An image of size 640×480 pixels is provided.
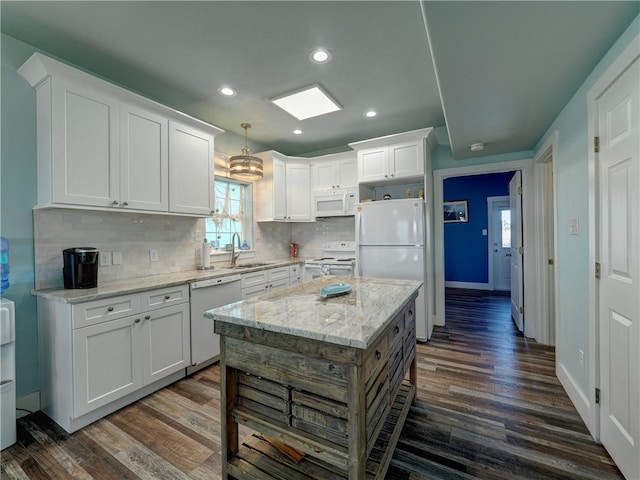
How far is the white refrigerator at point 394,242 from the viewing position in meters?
3.35

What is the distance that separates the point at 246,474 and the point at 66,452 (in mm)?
1213

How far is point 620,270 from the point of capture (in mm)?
1513

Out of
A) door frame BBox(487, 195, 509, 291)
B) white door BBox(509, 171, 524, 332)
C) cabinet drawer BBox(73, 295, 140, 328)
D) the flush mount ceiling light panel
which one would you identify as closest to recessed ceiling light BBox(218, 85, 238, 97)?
the flush mount ceiling light panel

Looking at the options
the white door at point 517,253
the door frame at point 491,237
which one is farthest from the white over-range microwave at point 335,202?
the door frame at point 491,237

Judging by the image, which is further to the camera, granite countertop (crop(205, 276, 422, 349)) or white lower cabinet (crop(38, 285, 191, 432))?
white lower cabinet (crop(38, 285, 191, 432))

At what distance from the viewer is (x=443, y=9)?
48.9 inches

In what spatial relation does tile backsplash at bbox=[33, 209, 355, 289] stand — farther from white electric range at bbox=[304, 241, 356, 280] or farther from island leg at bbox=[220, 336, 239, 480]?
island leg at bbox=[220, 336, 239, 480]

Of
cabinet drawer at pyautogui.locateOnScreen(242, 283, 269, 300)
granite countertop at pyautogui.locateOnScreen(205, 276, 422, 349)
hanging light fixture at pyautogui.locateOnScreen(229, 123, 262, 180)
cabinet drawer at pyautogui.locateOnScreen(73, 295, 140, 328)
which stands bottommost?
cabinet drawer at pyautogui.locateOnScreen(242, 283, 269, 300)

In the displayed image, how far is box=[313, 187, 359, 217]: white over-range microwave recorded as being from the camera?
4137 millimetres

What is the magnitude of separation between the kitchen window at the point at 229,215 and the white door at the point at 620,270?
3.50 m

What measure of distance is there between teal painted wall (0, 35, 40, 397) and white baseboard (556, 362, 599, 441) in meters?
3.77

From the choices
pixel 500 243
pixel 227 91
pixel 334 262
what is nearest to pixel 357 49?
pixel 227 91

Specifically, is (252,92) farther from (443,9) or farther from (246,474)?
(246,474)

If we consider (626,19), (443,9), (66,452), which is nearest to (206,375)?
(66,452)
